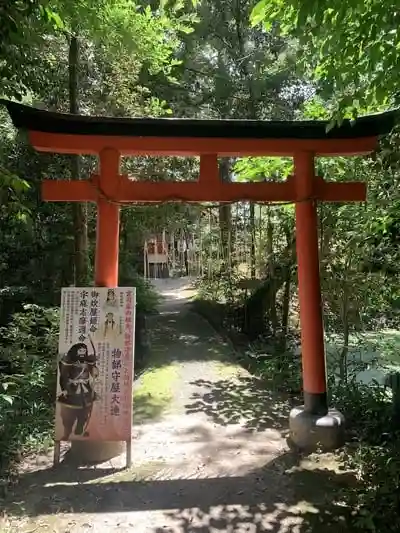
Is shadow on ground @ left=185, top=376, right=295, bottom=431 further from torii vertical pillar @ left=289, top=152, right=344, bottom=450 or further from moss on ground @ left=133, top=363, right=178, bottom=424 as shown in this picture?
torii vertical pillar @ left=289, top=152, right=344, bottom=450

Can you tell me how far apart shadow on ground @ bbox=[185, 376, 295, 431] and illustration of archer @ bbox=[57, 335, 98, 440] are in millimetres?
2176

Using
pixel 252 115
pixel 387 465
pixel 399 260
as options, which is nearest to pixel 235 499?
pixel 387 465

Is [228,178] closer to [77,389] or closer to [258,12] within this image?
[77,389]

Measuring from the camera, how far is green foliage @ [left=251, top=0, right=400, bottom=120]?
118 inches

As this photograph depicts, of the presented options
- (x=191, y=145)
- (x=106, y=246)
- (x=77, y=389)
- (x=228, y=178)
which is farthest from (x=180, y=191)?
(x=228, y=178)

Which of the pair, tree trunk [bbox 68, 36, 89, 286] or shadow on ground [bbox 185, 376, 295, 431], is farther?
tree trunk [bbox 68, 36, 89, 286]

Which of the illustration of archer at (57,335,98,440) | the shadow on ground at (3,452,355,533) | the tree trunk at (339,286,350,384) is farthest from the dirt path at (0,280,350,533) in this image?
the tree trunk at (339,286,350,384)

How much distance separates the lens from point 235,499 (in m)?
4.24

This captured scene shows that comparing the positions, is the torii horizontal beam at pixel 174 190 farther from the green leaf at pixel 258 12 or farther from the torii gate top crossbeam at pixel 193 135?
the green leaf at pixel 258 12

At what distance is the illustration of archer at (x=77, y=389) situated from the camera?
4.69 meters

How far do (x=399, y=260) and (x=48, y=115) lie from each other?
380 centimetres

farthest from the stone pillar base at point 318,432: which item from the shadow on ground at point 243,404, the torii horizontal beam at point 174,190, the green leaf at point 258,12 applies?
the green leaf at point 258,12

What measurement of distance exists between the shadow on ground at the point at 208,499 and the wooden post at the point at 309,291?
0.89 metres

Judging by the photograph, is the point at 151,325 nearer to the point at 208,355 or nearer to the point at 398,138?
the point at 208,355
